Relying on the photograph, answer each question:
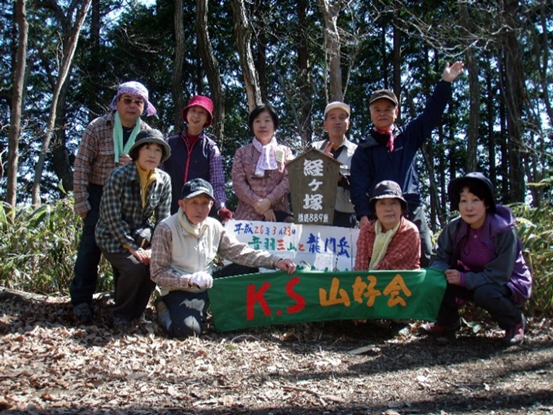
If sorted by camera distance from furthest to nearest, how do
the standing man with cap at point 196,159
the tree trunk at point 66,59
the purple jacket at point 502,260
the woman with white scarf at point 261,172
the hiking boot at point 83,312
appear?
the tree trunk at point 66,59, the woman with white scarf at point 261,172, the standing man with cap at point 196,159, the hiking boot at point 83,312, the purple jacket at point 502,260

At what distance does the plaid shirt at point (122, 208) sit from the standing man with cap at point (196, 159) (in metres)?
0.54

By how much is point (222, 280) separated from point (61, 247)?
226cm

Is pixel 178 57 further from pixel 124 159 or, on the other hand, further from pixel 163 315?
pixel 163 315

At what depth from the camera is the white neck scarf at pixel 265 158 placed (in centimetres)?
536

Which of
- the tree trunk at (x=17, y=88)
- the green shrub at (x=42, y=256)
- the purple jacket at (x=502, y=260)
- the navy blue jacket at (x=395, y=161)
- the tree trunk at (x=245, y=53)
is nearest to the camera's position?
the purple jacket at (x=502, y=260)

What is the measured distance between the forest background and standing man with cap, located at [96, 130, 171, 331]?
175cm

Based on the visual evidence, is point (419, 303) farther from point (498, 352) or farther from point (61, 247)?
point (61, 247)

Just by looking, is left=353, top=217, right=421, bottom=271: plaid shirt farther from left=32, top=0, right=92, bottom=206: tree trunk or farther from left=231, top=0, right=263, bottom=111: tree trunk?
left=32, top=0, right=92, bottom=206: tree trunk

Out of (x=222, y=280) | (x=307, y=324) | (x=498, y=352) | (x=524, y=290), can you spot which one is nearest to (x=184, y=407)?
(x=222, y=280)

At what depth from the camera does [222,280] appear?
4.62m

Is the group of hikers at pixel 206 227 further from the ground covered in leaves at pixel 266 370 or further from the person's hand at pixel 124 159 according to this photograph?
the ground covered in leaves at pixel 266 370

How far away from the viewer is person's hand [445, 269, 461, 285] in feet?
14.3

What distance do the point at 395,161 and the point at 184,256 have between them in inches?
80.2

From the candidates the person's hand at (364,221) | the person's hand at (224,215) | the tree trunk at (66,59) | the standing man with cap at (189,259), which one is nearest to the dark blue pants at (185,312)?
the standing man with cap at (189,259)
